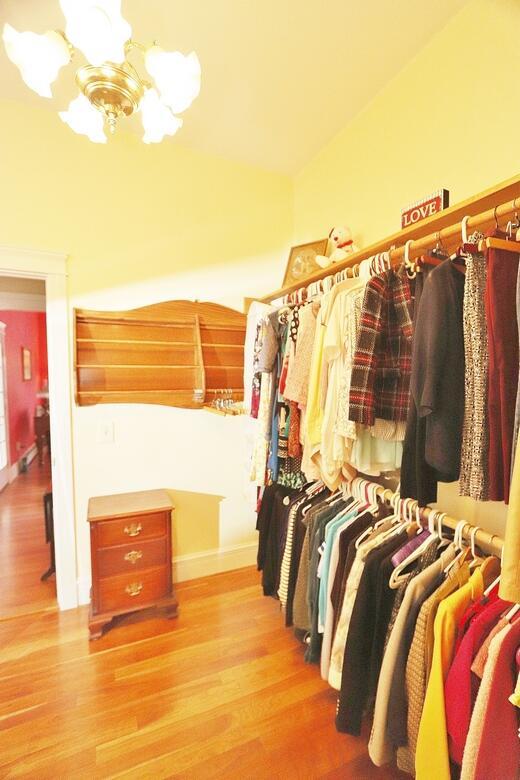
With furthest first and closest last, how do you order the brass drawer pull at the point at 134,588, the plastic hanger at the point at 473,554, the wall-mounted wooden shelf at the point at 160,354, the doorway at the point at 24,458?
the doorway at the point at 24,458 → the wall-mounted wooden shelf at the point at 160,354 → the brass drawer pull at the point at 134,588 → the plastic hanger at the point at 473,554

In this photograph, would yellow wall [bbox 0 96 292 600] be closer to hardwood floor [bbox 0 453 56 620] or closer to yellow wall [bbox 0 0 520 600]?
yellow wall [bbox 0 0 520 600]

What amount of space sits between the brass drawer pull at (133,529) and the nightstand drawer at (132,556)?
0.05 meters

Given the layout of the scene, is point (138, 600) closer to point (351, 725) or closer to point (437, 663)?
point (351, 725)

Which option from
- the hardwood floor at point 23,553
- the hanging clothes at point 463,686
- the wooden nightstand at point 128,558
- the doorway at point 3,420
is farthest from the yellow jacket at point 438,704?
the doorway at point 3,420

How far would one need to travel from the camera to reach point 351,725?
1198 mm

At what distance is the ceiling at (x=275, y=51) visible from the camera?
142 cm

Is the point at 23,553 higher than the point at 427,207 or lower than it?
lower

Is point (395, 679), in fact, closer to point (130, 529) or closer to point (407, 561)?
point (407, 561)

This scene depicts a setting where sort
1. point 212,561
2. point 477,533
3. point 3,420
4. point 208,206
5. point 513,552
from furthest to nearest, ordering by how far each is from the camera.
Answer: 1. point 3,420
2. point 212,561
3. point 208,206
4. point 477,533
5. point 513,552

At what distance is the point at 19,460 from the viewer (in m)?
5.21

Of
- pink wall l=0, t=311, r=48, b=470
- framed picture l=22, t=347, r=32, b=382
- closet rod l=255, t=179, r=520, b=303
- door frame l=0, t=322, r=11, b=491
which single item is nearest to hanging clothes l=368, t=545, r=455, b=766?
closet rod l=255, t=179, r=520, b=303

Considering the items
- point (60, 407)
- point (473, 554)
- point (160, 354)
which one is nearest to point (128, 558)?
point (60, 407)

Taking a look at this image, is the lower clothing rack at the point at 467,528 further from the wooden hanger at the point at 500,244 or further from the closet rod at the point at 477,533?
the wooden hanger at the point at 500,244

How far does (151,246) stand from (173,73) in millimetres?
1270
